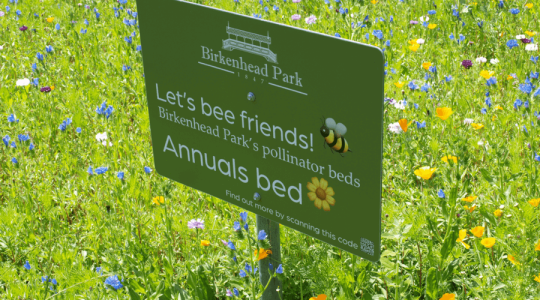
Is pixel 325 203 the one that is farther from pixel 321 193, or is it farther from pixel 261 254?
pixel 261 254

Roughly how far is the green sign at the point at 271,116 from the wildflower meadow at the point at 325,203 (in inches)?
4.2

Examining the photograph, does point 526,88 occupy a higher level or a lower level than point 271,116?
lower

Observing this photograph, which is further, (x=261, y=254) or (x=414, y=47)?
(x=414, y=47)

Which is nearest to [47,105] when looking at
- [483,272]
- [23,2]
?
[23,2]

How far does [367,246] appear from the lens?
1.44m

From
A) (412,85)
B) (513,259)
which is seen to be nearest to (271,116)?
(513,259)

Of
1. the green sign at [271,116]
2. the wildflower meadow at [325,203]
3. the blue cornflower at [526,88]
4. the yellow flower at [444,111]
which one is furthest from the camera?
the blue cornflower at [526,88]

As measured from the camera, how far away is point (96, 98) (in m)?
3.70

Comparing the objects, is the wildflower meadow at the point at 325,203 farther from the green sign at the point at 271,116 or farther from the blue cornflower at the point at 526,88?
the green sign at the point at 271,116

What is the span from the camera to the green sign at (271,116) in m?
1.32

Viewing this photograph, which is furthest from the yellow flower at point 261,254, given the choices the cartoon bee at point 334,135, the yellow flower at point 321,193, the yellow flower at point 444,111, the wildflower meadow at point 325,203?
the yellow flower at point 444,111

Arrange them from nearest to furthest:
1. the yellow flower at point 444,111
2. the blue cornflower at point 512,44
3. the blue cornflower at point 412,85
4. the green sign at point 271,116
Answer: the green sign at point 271,116, the yellow flower at point 444,111, the blue cornflower at point 412,85, the blue cornflower at point 512,44

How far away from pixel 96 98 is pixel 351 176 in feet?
9.00

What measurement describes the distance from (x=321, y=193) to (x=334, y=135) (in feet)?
0.62
